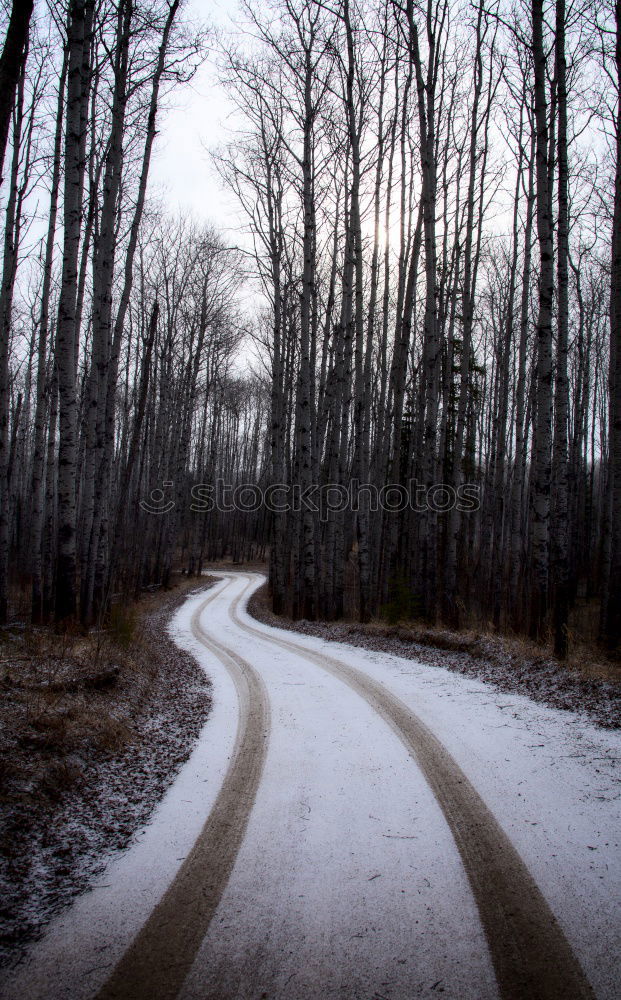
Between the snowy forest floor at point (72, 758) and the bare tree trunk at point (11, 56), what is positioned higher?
the bare tree trunk at point (11, 56)

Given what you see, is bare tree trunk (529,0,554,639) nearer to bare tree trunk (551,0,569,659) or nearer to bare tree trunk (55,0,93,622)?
bare tree trunk (551,0,569,659)

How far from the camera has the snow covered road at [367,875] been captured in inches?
86.3

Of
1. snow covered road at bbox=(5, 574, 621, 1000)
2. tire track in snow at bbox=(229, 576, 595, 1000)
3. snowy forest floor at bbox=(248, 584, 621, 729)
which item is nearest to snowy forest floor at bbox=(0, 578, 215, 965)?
snow covered road at bbox=(5, 574, 621, 1000)

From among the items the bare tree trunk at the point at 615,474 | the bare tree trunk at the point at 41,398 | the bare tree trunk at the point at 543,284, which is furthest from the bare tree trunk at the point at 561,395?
the bare tree trunk at the point at 41,398

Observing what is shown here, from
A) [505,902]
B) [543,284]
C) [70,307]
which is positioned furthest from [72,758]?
[543,284]

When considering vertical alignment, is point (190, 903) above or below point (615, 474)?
below

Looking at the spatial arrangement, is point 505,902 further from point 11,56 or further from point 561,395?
point 561,395

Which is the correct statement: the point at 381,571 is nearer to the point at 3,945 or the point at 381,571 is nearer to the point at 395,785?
the point at 395,785

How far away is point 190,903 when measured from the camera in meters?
2.67

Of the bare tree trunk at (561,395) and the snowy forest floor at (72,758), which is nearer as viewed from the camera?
the snowy forest floor at (72,758)

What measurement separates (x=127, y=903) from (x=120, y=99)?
41.7ft

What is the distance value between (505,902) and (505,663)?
581 centimetres

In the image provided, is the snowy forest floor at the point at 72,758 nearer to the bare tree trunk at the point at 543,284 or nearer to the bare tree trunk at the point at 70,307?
the bare tree trunk at the point at 70,307

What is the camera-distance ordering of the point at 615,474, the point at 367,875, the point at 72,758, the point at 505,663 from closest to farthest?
1. the point at 367,875
2. the point at 72,758
3. the point at 505,663
4. the point at 615,474
